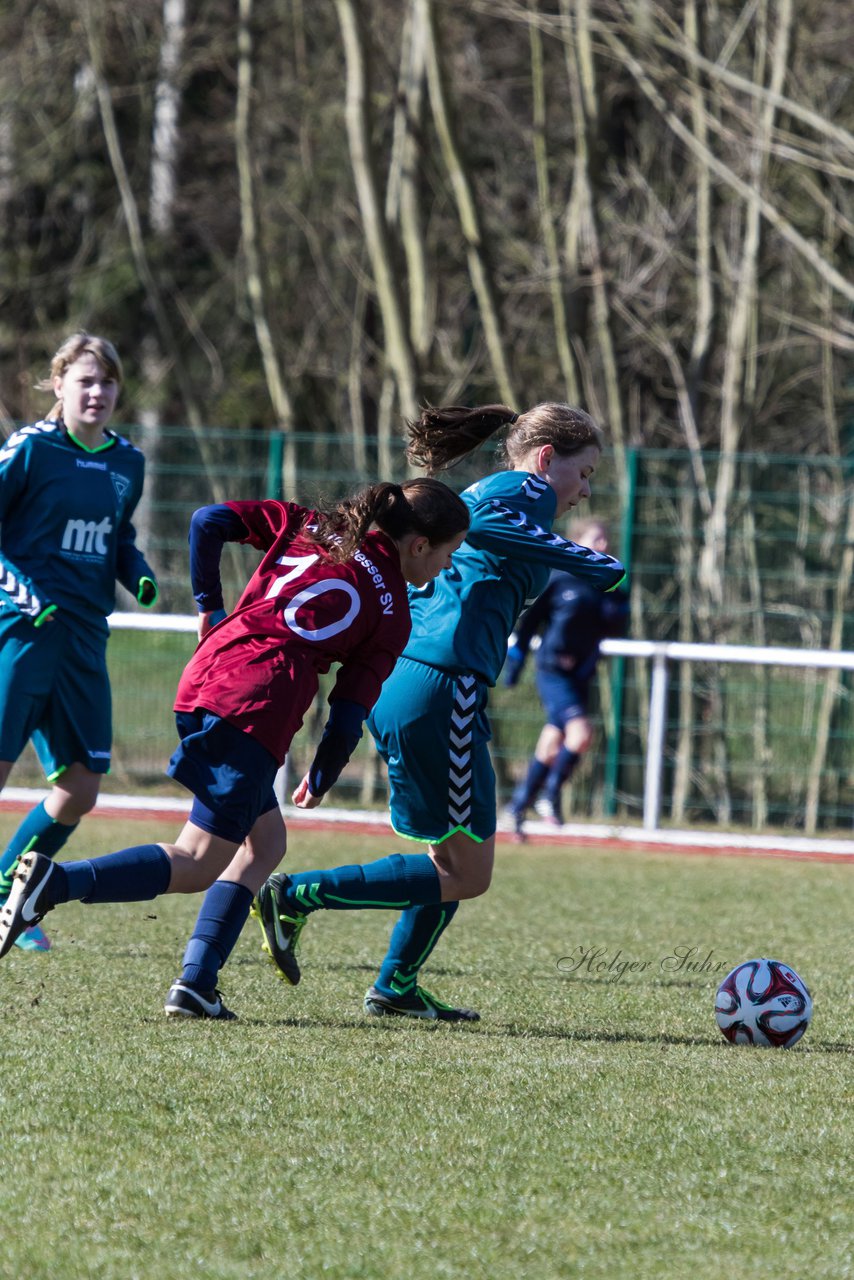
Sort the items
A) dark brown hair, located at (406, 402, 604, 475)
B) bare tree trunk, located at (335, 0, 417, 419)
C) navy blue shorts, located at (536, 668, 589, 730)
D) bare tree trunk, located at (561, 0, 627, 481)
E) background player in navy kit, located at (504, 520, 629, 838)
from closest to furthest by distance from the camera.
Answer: dark brown hair, located at (406, 402, 604, 475), background player in navy kit, located at (504, 520, 629, 838), navy blue shorts, located at (536, 668, 589, 730), bare tree trunk, located at (335, 0, 417, 419), bare tree trunk, located at (561, 0, 627, 481)

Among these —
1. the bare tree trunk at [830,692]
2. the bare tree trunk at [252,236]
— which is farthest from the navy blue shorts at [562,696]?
the bare tree trunk at [252,236]

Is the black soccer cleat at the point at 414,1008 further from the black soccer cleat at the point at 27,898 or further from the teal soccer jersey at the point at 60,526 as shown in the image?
the teal soccer jersey at the point at 60,526

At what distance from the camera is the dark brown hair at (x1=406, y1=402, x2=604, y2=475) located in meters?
4.92

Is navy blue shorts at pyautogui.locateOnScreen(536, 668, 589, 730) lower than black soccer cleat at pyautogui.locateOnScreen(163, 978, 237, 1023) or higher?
lower

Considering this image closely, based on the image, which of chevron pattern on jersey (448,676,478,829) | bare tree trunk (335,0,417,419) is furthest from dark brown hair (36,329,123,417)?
bare tree trunk (335,0,417,419)

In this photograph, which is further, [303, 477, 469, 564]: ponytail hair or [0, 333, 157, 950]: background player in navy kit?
[0, 333, 157, 950]: background player in navy kit

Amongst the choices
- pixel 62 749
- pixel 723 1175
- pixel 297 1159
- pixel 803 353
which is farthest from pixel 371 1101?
pixel 803 353

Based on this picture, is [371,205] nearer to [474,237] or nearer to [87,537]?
[474,237]

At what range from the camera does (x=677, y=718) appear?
1167 cm

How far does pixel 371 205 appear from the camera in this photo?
40.3 feet

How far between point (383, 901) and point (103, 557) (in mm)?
1874

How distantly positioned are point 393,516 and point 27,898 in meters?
1.40

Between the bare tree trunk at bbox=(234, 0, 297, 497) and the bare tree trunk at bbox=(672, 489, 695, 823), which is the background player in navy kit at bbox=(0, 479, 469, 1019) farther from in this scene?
the bare tree trunk at bbox=(234, 0, 297, 497)

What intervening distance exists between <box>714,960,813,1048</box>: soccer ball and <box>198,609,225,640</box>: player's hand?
1802 mm
